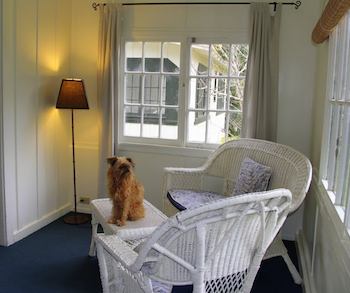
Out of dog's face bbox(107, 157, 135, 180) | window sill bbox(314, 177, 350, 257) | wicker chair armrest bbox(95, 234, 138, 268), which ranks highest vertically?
dog's face bbox(107, 157, 135, 180)

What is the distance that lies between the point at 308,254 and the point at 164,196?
1.24 metres

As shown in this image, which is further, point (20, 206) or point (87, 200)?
point (87, 200)

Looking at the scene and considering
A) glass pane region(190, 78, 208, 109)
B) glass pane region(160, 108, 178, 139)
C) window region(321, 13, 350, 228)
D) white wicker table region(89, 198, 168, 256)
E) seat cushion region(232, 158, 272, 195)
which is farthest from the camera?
glass pane region(160, 108, 178, 139)

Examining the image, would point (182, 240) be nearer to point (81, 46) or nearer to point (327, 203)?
point (327, 203)

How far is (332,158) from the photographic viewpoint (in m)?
2.54

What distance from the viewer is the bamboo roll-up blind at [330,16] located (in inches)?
74.4

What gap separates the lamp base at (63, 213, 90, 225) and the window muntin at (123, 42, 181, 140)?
0.94 metres

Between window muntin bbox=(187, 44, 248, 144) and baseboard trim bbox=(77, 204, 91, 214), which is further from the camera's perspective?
baseboard trim bbox=(77, 204, 91, 214)

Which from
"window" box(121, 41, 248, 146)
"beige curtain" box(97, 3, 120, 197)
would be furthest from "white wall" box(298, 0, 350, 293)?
"beige curtain" box(97, 3, 120, 197)

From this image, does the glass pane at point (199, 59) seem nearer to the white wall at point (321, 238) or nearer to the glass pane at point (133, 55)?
the glass pane at point (133, 55)

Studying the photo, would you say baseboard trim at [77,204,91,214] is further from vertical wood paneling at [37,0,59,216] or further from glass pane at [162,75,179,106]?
glass pane at [162,75,179,106]

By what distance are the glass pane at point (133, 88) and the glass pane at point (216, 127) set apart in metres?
0.77

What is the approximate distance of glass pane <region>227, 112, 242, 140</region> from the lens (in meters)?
3.84

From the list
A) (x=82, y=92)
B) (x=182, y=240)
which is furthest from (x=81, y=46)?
(x=182, y=240)
